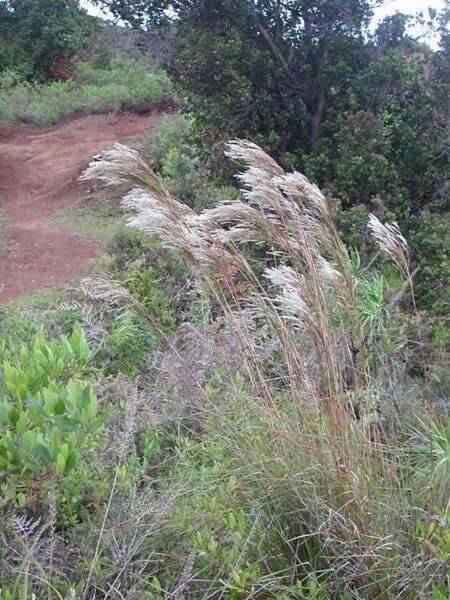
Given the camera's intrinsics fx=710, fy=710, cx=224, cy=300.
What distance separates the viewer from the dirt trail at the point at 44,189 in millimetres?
7859

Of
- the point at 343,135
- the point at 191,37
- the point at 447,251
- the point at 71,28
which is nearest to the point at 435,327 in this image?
the point at 447,251

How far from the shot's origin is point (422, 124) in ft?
22.9

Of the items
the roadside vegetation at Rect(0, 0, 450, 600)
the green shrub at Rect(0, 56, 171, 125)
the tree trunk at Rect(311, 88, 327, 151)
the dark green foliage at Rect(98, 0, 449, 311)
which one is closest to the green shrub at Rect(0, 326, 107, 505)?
the roadside vegetation at Rect(0, 0, 450, 600)

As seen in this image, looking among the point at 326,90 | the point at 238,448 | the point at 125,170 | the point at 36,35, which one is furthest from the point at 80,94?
the point at 238,448

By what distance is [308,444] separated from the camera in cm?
281

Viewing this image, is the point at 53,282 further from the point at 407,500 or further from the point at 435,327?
the point at 407,500

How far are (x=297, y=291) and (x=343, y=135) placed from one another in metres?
4.46

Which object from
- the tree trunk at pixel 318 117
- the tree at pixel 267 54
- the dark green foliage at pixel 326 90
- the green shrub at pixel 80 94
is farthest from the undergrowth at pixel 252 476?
the green shrub at pixel 80 94

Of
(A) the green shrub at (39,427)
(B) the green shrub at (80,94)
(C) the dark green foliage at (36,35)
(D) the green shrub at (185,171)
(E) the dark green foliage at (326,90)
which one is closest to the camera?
(A) the green shrub at (39,427)

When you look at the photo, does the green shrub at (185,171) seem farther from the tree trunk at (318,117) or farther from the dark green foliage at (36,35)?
the dark green foliage at (36,35)

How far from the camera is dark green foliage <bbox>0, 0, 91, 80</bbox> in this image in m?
23.5

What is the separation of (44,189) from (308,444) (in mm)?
10999

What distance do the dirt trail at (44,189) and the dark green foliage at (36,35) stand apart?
5.53 m

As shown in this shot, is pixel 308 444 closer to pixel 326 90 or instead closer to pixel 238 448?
pixel 238 448
